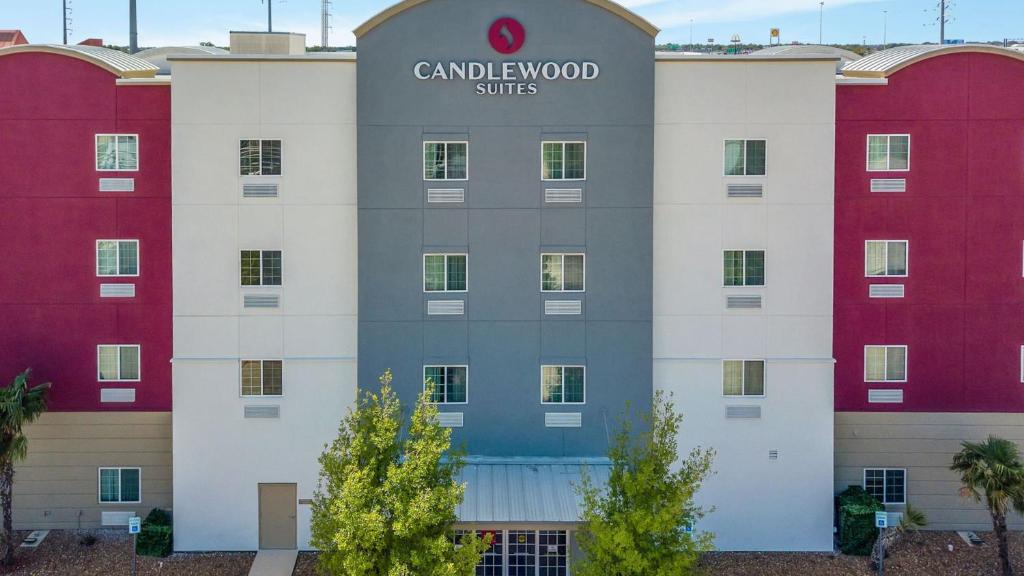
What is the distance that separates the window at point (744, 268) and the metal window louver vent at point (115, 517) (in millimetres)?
17684

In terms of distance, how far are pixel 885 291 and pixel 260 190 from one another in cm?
1720

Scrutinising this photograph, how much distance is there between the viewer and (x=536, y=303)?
2108 cm

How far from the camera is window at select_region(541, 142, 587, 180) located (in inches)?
827

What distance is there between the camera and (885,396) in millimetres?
22062

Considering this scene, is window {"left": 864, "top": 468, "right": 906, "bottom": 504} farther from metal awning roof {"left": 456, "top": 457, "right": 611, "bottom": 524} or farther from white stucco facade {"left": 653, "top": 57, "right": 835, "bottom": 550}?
metal awning roof {"left": 456, "top": 457, "right": 611, "bottom": 524}

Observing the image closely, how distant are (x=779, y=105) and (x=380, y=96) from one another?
1058 centimetres

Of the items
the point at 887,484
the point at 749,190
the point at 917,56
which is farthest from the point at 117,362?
the point at 917,56

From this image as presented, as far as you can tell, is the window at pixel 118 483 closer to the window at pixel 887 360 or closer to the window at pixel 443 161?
the window at pixel 443 161

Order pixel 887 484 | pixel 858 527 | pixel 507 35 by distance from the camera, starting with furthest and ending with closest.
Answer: pixel 887 484
pixel 858 527
pixel 507 35

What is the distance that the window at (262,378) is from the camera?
21.2 m

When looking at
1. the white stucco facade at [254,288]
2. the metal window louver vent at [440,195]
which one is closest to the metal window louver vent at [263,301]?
the white stucco facade at [254,288]

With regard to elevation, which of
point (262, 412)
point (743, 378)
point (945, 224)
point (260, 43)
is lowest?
point (262, 412)

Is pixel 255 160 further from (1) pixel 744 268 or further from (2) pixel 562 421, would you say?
(1) pixel 744 268

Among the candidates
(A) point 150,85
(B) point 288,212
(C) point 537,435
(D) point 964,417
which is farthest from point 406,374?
(D) point 964,417
